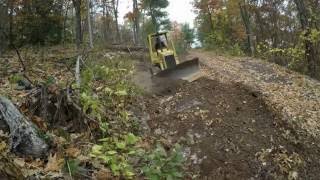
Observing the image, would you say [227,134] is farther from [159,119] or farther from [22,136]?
[22,136]

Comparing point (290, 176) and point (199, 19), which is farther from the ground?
point (199, 19)

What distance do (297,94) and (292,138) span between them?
4159mm

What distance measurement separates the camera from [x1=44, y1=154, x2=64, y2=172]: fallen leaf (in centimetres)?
498

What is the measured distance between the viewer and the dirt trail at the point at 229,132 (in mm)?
8570

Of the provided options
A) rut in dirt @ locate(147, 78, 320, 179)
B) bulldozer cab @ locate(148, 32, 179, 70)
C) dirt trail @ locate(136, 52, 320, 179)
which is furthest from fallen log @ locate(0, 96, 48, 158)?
bulldozer cab @ locate(148, 32, 179, 70)

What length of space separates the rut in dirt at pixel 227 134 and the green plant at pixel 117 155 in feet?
6.68

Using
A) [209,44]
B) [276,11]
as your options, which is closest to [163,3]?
[209,44]

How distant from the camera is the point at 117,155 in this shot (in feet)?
19.8

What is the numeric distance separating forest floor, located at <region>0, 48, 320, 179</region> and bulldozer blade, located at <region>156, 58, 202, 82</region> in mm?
280

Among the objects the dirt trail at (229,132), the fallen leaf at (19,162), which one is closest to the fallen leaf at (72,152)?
the fallen leaf at (19,162)

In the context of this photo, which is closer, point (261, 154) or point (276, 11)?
point (261, 154)

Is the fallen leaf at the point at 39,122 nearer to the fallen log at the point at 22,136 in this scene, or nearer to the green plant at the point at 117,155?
the fallen log at the point at 22,136

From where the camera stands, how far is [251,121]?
35.1ft

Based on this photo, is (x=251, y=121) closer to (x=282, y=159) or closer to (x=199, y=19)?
(x=282, y=159)
